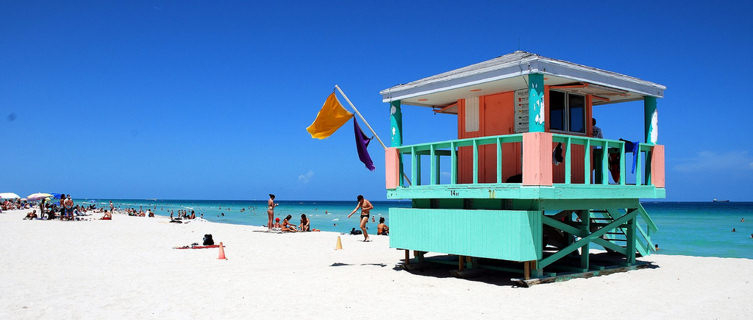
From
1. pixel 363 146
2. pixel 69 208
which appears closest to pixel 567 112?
pixel 363 146

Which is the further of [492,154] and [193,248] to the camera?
[193,248]

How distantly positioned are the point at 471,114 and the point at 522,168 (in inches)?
115

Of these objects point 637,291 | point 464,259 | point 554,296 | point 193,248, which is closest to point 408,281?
point 464,259

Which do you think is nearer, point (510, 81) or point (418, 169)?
point (510, 81)

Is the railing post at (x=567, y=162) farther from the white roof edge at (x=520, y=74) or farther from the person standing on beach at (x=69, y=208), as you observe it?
the person standing on beach at (x=69, y=208)

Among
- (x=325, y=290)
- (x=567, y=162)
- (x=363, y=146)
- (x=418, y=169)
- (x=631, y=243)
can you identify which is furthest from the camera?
(x=363, y=146)

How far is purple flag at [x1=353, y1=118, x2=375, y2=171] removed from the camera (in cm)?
1445

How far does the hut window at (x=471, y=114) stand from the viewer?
43.9 ft

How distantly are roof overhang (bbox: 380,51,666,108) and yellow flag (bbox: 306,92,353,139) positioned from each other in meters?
1.22

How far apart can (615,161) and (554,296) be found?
506cm

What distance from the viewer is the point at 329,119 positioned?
14.6 meters

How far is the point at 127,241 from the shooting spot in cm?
2200

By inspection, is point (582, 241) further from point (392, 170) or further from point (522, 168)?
point (392, 170)

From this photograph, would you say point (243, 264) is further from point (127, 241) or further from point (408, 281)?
point (127, 241)
